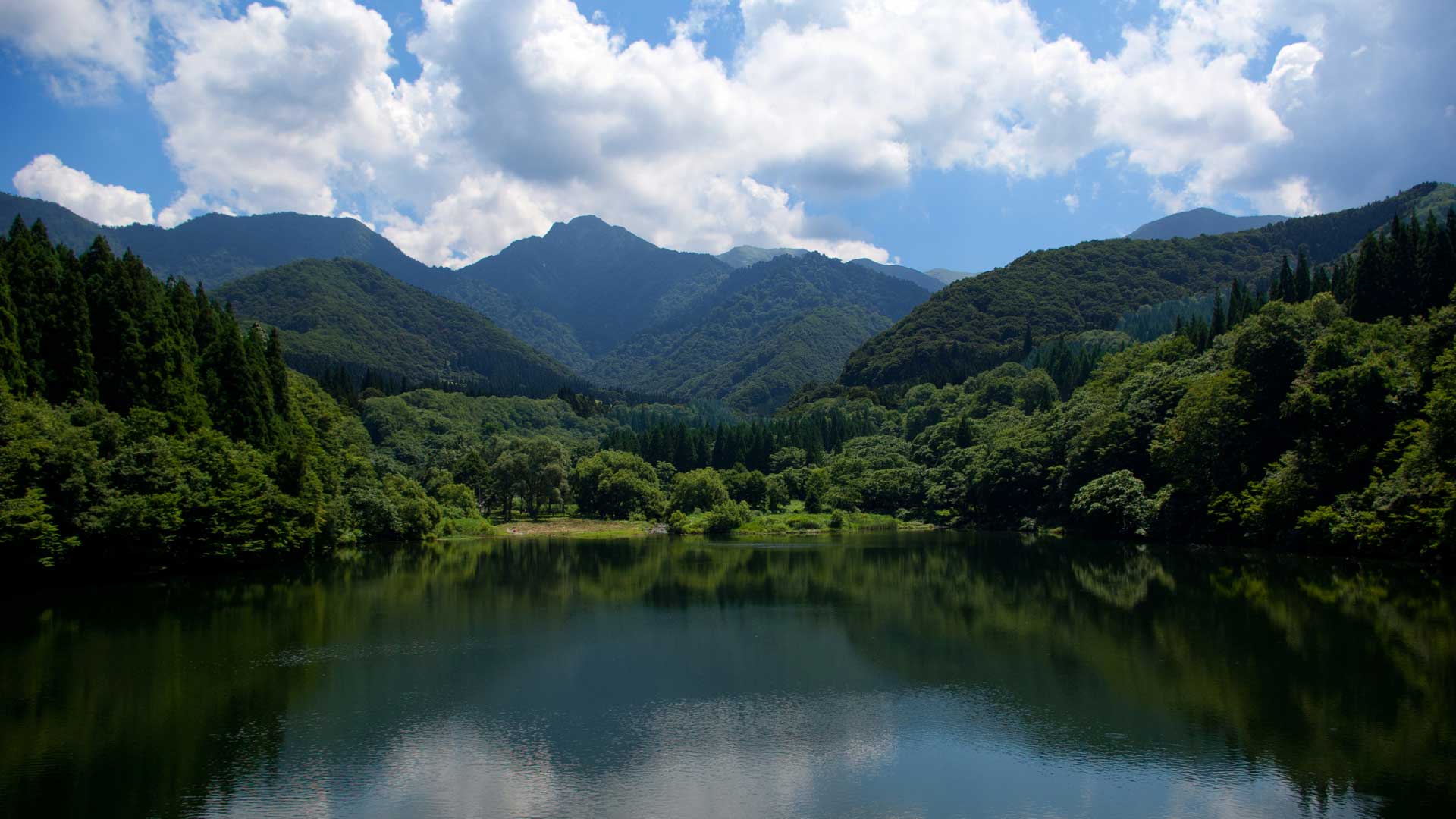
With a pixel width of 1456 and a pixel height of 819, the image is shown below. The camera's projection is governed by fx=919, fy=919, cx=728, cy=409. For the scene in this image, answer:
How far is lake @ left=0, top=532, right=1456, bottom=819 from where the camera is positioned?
15.8 metres

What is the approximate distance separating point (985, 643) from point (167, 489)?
Answer: 37.9 metres

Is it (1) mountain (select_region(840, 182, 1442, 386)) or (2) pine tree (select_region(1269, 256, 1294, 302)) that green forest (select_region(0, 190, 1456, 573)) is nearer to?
(2) pine tree (select_region(1269, 256, 1294, 302))

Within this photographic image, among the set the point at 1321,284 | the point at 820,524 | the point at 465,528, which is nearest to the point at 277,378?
the point at 465,528

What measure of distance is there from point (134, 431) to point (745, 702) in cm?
3785

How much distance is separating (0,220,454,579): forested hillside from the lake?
367 centimetres

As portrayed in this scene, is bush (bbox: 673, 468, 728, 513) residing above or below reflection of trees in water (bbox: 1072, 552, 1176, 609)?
above

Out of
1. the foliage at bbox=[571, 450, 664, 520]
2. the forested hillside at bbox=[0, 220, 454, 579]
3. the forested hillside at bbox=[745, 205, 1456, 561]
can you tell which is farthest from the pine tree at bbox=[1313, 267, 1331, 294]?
the forested hillside at bbox=[0, 220, 454, 579]

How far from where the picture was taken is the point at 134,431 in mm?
45000

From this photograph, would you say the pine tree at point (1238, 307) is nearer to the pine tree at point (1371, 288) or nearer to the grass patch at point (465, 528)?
the pine tree at point (1371, 288)

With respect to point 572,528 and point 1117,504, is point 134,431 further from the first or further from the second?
point 1117,504

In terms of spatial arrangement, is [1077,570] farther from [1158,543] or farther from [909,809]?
[909,809]

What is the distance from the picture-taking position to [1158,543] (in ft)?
208

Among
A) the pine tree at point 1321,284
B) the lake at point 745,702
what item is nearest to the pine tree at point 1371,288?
the pine tree at point 1321,284

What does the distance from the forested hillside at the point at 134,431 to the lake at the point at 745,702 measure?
12.1 feet
